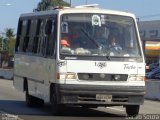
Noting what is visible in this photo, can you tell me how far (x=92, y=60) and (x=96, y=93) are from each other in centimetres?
87

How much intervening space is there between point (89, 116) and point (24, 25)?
5.12m

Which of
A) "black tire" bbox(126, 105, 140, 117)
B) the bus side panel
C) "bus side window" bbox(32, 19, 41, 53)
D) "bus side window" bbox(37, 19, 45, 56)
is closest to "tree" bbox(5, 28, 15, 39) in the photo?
the bus side panel

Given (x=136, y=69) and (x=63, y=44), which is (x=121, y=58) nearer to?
(x=136, y=69)

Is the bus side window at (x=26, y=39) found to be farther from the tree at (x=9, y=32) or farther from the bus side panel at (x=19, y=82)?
the tree at (x=9, y=32)

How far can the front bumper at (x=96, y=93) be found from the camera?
14.8 metres

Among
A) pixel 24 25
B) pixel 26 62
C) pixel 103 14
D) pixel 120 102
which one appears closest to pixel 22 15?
pixel 24 25

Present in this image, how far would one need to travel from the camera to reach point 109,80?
1509 centimetres

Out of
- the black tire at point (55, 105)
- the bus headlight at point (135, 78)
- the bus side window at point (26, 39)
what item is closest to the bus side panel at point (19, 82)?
the bus side window at point (26, 39)

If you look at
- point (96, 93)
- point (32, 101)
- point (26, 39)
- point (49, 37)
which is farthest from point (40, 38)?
point (96, 93)

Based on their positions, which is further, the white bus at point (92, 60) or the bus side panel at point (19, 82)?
the bus side panel at point (19, 82)

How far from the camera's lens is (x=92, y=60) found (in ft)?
49.6

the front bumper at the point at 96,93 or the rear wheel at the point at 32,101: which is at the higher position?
the front bumper at the point at 96,93

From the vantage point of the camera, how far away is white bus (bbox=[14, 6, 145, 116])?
14.9 m

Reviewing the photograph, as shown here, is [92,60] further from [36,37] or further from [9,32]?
[9,32]
